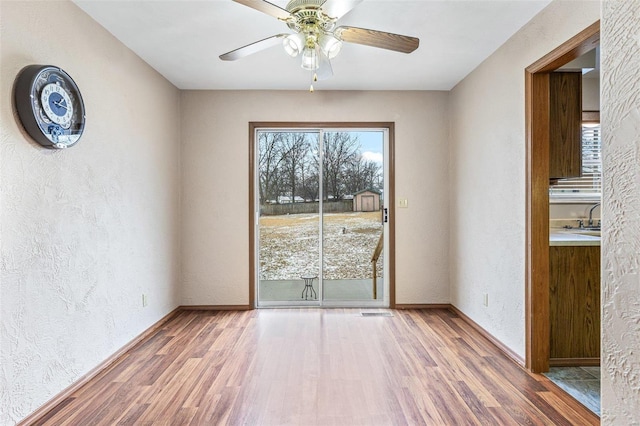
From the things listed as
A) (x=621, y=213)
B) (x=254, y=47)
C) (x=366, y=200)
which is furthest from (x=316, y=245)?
(x=621, y=213)

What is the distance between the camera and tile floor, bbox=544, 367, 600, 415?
7.53ft

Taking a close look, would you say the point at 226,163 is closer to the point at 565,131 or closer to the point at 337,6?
the point at 337,6

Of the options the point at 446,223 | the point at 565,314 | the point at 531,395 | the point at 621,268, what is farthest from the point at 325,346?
the point at 621,268

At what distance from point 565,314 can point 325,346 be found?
72.0 inches

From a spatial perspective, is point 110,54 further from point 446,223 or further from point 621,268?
point 446,223

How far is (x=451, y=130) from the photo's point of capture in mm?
4355

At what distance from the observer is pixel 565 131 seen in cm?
282

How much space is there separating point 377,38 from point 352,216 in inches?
99.0

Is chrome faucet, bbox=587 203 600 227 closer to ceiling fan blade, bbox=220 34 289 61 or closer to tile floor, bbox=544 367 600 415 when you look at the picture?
tile floor, bbox=544 367 600 415

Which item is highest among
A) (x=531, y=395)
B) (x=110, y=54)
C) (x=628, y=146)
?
(x=110, y=54)

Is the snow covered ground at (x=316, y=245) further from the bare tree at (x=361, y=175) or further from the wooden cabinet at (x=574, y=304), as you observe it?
the wooden cabinet at (x=574, y=304)

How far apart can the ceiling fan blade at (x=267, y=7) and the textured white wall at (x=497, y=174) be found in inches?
65.3

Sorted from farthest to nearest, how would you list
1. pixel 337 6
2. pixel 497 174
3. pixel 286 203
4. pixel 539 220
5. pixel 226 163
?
pixel 286 203 → pixel 226 163 → pixel 497 174 → pixel 539 220 → pixel 337 6

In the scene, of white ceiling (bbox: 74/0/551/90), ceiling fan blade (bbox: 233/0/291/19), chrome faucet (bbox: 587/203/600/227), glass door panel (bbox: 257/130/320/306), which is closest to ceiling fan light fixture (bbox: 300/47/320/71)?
ceiling fan blade (bbox: 233/0/291/19)
